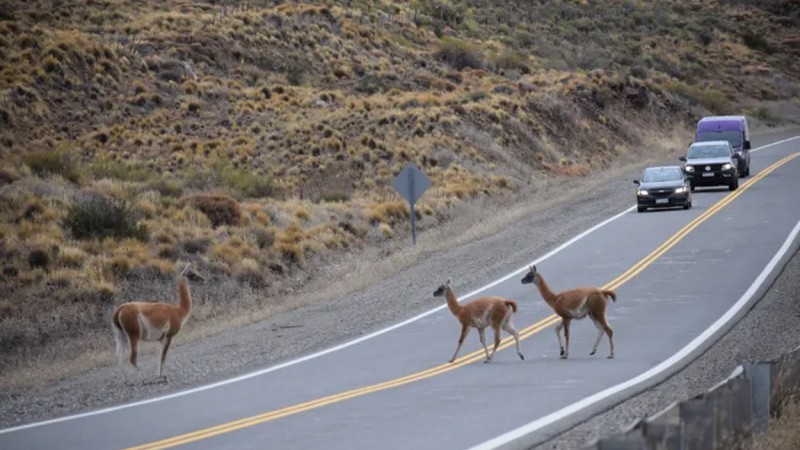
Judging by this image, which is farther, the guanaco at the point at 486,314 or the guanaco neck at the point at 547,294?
the guanaco neck at the point at 547,294

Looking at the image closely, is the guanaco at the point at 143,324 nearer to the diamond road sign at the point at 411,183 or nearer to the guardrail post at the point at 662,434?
the guardrail post at the point at 662,434

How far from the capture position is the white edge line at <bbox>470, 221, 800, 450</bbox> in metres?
13.1

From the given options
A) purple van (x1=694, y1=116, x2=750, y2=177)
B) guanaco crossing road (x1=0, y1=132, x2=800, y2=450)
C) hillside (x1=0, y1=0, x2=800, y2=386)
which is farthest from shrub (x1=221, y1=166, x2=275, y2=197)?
purple van (x1=694, y1=116, x2=750, y2=177)

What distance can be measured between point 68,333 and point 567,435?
50.2 ft

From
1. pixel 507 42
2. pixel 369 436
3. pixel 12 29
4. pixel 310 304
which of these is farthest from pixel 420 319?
pixel 507 42

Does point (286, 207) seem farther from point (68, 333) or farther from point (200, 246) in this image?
point (68, 333)

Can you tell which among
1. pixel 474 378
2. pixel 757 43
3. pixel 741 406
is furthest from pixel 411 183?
pixel 757 43

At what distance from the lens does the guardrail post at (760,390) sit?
11688 mm

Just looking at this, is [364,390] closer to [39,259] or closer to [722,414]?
[722,414]

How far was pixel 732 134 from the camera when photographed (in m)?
50.2

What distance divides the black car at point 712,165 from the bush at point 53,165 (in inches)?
843

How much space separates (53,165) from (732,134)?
2646cm

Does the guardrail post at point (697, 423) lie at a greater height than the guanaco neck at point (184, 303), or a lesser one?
greater

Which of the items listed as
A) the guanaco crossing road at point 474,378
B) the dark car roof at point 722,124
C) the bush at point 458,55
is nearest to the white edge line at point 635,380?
the guanaco crossing road at point 474,378
